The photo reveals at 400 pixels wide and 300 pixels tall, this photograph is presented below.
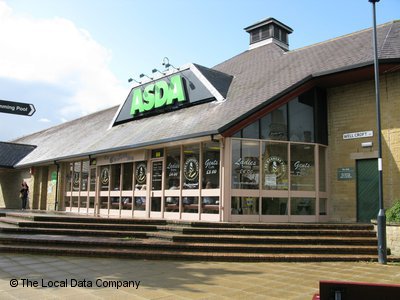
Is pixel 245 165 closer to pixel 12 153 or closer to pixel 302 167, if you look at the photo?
pixel 302 167

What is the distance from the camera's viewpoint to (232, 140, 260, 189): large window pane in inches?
470

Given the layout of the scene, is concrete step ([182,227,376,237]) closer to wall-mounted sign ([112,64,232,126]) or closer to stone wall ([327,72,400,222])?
stone wall ([327,72,400,222])

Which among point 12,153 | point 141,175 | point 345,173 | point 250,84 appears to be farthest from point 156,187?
point 12,153

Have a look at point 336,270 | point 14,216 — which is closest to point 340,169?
point 336,270

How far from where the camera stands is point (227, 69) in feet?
61.2

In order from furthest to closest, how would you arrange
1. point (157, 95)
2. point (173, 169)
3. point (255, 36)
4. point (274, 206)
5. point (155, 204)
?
point (255, 36) → point (157, 95) → point (155, 204) → point (173, 169) → point (274, 206)

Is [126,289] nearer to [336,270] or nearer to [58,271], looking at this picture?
[58,271]

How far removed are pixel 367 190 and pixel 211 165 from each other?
5.20m

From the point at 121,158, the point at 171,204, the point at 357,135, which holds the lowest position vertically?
the point at 171,204

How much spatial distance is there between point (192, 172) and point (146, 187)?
2.52 meters

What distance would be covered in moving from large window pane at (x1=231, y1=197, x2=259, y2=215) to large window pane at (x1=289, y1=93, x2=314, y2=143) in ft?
8.47

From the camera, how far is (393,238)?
970cm

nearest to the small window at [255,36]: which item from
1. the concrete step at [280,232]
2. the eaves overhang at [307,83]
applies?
the eaves overhang at [307,83]

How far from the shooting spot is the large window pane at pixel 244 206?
11766mm
